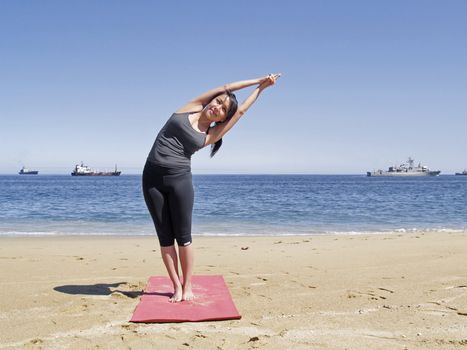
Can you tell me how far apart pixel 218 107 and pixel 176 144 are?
547 millimetres

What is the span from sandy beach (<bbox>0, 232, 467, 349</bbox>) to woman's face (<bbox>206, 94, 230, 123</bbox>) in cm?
185

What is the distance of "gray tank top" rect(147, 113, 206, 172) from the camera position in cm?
439

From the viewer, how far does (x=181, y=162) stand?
4.43 m

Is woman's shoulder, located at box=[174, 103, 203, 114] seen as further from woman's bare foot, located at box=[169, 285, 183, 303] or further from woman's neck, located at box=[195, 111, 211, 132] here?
woman's bare foot, located at box=[169, 285, 183, 303]

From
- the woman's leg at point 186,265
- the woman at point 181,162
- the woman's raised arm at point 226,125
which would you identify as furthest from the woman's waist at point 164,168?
the woman's leg at point 186,265

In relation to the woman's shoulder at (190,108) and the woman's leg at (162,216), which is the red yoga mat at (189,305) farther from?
the woman's shoulder at (190,108)

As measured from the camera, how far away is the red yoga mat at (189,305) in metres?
3.87

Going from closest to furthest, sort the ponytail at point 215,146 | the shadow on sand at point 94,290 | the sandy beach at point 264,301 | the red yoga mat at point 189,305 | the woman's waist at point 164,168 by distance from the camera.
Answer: the sandy beach at point 264,301 → the red yoga mat at point 189,305 → the woman's waist at point 164,168 → the ponytail at point 215,146 → the shadow on sand at point 94,290

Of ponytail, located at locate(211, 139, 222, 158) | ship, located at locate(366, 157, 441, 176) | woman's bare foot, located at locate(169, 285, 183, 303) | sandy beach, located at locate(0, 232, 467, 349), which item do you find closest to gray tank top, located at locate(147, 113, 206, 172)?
ponytail, located at locate(211, 139, 222, 158)

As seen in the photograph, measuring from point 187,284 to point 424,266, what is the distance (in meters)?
3.62

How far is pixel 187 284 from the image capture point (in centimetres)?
463

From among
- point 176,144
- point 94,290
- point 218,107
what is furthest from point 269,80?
point 94,290

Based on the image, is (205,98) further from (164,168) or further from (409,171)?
(409,171)

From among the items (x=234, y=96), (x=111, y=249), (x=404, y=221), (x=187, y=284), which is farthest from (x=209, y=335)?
(x=404, y=221)
